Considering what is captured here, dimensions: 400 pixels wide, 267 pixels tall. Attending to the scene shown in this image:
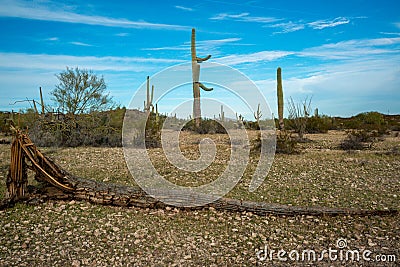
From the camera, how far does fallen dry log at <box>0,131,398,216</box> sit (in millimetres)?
5324

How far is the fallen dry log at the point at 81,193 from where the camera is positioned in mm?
5324

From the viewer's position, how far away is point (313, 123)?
61.6ft

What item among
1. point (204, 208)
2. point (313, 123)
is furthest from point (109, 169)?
point (313, 123)

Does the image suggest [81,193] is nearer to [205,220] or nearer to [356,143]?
[205,220]

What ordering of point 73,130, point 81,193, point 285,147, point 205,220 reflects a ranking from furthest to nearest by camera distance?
point 73,130 → point 285,147 → point 81,193 → point 205,220

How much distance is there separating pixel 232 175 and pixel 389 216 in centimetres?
316

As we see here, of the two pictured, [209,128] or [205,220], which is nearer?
[205,220]

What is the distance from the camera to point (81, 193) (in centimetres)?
563

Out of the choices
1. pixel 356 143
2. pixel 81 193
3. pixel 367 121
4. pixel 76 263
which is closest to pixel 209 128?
pixel 356 143

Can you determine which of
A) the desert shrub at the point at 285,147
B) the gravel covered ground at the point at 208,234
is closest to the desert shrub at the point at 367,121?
the desert shrub at the point at 285,147

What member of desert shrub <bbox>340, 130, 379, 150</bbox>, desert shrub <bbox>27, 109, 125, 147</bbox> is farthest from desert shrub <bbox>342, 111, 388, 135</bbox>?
desert shrub <bbox>27, 109, 125, 147</bbox>

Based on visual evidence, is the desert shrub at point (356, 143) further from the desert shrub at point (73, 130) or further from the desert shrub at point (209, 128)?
the desert shrub at point (73, 130)

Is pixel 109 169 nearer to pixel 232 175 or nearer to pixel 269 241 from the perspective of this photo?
pixel 232 175

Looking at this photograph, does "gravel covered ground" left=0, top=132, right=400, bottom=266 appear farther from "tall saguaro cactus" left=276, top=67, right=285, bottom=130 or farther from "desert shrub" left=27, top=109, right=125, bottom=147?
"tall saguaro cactus" left=276, top=67, right=285, bottom=130
